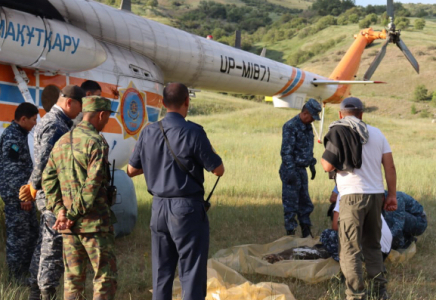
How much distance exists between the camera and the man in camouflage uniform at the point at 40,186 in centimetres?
358

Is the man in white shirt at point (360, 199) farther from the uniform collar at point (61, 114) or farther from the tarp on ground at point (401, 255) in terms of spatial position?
the uniform collar at point (61, 114)

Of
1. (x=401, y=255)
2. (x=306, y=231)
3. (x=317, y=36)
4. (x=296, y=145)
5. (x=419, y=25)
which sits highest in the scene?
(x=419, y=25)

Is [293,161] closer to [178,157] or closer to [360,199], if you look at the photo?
[360,199]

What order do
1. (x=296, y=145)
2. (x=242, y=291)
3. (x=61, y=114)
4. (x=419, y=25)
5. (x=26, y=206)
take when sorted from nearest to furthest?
1. (x=61, y=114)
2. (x=242, y=291)
3. (x=26, y=206)
4. (x=296, y=145)
5. (x=419, y=25)

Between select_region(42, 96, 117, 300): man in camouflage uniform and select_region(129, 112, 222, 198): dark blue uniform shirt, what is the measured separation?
344 mm

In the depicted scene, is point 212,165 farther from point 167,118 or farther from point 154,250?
point 154,250

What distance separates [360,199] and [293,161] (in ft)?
7.73

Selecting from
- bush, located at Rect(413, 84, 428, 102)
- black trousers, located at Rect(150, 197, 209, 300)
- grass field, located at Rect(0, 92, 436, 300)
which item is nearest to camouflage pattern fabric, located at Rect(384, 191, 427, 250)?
grass field, located at Rect(0, 92, 436, 300)

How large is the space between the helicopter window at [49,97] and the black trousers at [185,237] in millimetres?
2147

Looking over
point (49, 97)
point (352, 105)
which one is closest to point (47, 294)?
point (49, 97)

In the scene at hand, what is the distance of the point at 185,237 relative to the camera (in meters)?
3.26

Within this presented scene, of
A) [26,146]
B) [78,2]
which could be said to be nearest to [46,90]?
[26,146]

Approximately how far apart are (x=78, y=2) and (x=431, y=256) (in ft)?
17.9

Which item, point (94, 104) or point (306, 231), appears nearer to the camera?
point (94, 104)
